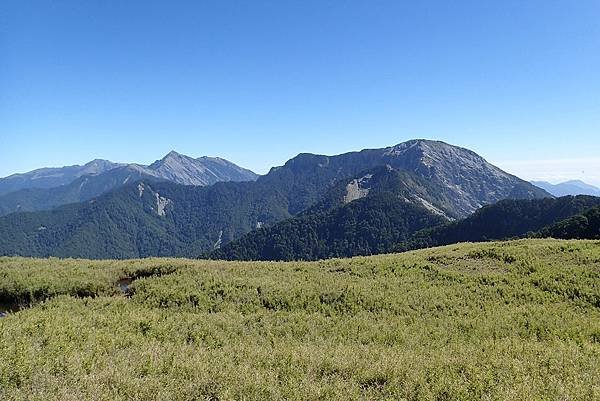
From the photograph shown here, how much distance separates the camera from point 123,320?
1499 cm

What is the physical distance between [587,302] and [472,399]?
653 inches

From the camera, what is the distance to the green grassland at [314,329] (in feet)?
27.0

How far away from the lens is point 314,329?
16.1 meters

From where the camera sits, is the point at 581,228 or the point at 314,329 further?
the point at 581,228

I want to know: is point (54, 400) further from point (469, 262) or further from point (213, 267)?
point (469, 262)

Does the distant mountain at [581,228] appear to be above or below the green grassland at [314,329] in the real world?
below

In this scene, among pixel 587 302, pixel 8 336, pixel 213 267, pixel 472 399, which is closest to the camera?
pixel 472 399

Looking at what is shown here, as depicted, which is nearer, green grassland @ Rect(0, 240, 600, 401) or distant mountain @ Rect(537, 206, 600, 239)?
Result: green grassland @ Rect(0, 240, 600, 401)

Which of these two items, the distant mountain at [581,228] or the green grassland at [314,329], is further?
the distant mountain at [581,228]

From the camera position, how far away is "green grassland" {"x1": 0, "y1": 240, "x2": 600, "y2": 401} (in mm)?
8234

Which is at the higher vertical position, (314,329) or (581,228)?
(314,329)

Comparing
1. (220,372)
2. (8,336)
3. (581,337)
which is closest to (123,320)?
(8,336)

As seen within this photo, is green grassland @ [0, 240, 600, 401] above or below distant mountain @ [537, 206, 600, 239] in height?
above

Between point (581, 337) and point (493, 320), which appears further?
point (493, 320)
